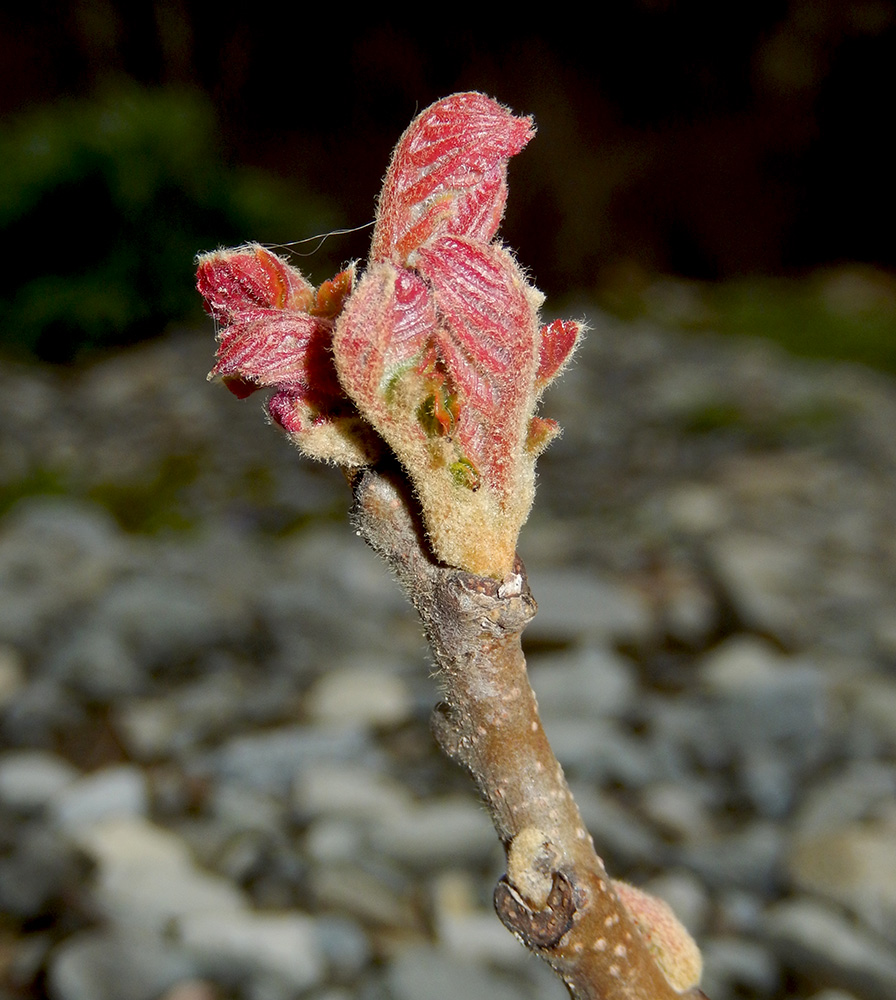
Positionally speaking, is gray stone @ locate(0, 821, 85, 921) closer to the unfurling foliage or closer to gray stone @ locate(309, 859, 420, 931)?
gray stone @ locate(309, 859, 420, 931)

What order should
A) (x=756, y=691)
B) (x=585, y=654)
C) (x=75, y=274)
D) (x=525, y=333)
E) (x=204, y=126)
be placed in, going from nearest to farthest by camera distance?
(x=525, y=333) < (x=756, y=691) < (x=585, y=654) < (x=75, y=274) < (x=204, y=126)

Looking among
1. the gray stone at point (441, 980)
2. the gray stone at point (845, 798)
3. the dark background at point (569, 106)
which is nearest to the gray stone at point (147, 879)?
the gray stone at point (441, 980)

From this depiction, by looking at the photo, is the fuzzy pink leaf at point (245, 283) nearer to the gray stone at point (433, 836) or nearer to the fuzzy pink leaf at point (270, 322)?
the fuzzy pink leaf at point (270, 322)

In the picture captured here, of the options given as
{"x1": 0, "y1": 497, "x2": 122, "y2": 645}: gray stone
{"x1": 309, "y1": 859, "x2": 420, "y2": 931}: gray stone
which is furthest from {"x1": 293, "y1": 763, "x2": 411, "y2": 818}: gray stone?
{"x1": 0, "y1": 497, "x2": 122, "y2": 645}: gray stone

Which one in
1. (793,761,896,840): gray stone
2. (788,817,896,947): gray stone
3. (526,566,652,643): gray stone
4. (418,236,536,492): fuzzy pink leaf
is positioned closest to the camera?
(418,236,536,492): fuzzy pink leaf

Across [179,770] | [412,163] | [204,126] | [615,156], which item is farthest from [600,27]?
[412,163]

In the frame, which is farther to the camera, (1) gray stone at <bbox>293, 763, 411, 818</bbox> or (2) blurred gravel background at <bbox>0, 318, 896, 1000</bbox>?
(1) gray stone at <bbox>293, 763, 411, 818</bbox>

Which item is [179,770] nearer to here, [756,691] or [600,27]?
[756,691]
